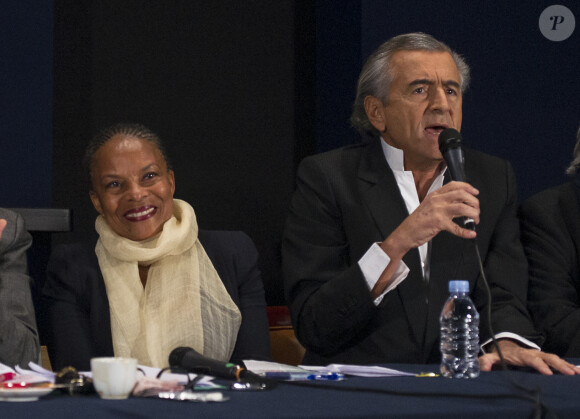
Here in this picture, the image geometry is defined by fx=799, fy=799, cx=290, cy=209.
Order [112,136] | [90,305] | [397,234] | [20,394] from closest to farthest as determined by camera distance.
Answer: [20,394] < [397,234] < [90,305] < [112,136]

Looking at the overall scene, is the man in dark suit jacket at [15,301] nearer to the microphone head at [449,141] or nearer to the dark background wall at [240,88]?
the dark background wall at [240,88]

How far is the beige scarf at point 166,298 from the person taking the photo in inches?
92.5

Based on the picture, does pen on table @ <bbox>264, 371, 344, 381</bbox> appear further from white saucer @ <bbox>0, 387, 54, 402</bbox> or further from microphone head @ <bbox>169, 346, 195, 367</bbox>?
white saucer @ <bbox>0, 387, 54, 402</bbox>

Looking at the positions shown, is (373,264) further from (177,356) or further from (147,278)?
(147,278)

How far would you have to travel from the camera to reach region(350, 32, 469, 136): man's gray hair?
248 centimetres

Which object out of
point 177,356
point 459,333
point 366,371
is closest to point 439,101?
point 459,333

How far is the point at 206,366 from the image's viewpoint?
141 cm

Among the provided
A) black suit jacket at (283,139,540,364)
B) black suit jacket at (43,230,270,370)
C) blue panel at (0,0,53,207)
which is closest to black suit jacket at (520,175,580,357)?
black suit jacket at (283,139,540,364)

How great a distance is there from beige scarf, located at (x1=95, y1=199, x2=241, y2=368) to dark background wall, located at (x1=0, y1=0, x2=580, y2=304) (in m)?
0.63

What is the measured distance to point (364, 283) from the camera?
201 cm

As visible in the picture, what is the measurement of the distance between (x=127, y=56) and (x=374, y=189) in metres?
1.67

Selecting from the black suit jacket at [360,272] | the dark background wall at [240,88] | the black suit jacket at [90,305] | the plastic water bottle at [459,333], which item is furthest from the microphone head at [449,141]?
the dark background wall at [240,88]

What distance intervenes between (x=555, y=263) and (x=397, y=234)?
0.63 m

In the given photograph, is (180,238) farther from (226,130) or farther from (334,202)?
(226,130)
